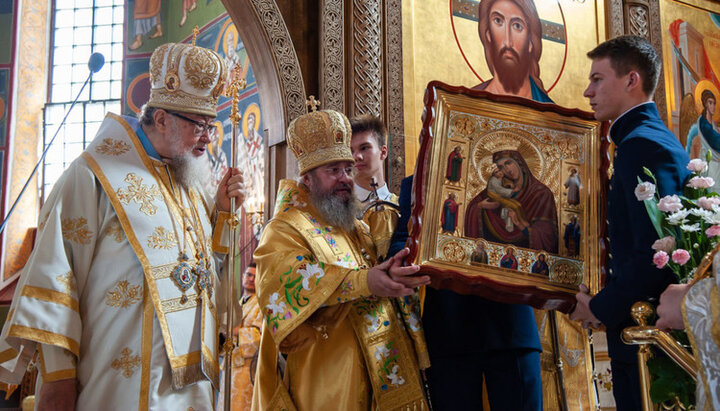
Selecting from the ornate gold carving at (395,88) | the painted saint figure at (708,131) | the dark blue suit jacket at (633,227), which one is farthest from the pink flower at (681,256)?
the painted saint figure at (708,131)

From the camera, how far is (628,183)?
8.75 feet

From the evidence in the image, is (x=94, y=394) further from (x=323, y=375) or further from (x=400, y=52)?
(x=400, y=52)

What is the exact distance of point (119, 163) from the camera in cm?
293

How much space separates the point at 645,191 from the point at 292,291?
1.42 metres

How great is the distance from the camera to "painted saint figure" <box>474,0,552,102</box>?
6535 millimetres

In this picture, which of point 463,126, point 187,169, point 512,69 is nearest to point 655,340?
point 463,126

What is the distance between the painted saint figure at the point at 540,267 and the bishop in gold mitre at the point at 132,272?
4.33 feet

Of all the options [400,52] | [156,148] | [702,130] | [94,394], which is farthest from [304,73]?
[702,130]

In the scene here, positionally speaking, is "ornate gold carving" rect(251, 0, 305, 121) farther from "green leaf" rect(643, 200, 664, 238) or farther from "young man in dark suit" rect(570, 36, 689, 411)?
"green leaf" rect(643, 200, 664, 238)

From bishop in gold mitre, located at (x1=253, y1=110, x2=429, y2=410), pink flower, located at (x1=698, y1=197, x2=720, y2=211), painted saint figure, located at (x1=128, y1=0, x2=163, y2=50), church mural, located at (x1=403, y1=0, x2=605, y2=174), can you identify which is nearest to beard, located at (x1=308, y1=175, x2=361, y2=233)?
bishop in gold mitre, located at (x1=253, y1=110, x2=429, y2=410)

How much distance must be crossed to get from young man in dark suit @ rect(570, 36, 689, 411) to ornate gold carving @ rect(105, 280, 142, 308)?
1.70 meters

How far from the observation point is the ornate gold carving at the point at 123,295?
8.97 feet

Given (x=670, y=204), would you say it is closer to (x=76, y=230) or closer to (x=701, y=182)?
(x=701, y=182)

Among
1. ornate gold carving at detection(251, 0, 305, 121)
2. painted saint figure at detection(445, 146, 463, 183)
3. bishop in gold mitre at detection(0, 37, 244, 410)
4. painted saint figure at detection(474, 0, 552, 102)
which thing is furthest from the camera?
painted saint figure at detection(474, 0, 552, 102)
